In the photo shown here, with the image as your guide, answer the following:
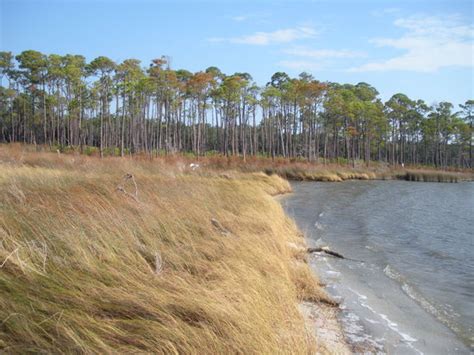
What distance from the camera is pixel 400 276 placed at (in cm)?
636

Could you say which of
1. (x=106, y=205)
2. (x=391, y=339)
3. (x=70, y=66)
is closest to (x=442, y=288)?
(x=391, y=339)

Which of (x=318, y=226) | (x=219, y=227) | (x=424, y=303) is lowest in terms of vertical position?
(x=424, y=303)

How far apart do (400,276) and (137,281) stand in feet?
16.0

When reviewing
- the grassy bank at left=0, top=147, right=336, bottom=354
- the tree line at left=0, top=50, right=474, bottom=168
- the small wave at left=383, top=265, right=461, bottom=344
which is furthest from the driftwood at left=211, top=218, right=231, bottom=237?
the tree line at left=0, top=50, right=474, bottom=168

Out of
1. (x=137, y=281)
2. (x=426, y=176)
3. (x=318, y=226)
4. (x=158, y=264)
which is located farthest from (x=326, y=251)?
(x=426, y=176)

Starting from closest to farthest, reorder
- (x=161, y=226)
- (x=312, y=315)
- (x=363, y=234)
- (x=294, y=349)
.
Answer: (x=294, y=349) < (x=312, y=315) < (x=161, y=226) < (x=363, y=234)

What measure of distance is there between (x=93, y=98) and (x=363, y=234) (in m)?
38.1

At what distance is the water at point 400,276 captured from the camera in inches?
157

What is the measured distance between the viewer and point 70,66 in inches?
1485

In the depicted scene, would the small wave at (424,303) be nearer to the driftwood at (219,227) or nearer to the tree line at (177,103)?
the driftwood at (219,227)

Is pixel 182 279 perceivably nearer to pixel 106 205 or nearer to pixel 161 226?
pixel 161 226

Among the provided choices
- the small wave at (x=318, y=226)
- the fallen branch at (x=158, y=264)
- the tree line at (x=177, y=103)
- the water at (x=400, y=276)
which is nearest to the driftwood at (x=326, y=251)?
the water at (x=400, y=276)

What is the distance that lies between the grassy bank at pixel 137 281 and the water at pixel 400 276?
0.77 meters

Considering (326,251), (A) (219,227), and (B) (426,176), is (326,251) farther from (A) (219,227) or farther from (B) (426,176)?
(B) (426,176)
